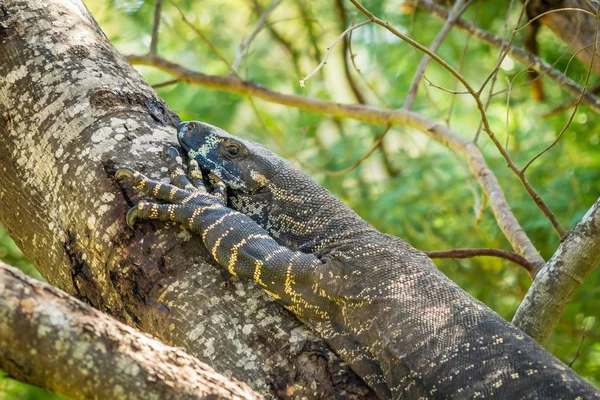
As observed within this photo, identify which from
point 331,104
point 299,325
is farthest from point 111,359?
point 331,104

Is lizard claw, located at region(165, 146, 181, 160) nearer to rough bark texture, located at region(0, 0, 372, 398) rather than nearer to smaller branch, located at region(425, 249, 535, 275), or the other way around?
rough bark texture, located at region(0, 0, 372, 398)

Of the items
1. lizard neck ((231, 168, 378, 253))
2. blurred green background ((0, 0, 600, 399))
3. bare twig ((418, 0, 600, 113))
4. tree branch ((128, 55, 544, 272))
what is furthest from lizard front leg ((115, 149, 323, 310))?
bare twig ((418, 0, 600, 113))

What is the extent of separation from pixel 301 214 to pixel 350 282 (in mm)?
644

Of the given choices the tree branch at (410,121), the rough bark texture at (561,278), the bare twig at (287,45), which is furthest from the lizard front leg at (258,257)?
the bare twig at (287,45)

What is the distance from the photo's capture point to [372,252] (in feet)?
14.7

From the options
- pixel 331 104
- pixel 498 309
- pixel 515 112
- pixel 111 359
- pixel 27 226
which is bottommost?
pixel 111 359

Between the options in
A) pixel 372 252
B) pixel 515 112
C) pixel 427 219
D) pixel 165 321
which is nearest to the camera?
pixel 165 321

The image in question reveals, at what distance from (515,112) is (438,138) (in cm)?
486

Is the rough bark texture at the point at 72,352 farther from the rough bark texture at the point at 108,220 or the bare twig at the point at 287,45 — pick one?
the bare twig at the point at 287,45

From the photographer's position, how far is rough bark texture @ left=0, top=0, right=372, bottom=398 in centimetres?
387

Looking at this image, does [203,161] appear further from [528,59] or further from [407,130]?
[407,130]

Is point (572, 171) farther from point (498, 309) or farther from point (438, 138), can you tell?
point (438, 138)

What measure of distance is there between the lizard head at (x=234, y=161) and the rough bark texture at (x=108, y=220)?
0.28 m

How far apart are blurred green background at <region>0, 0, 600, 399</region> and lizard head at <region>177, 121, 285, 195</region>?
1.85m
